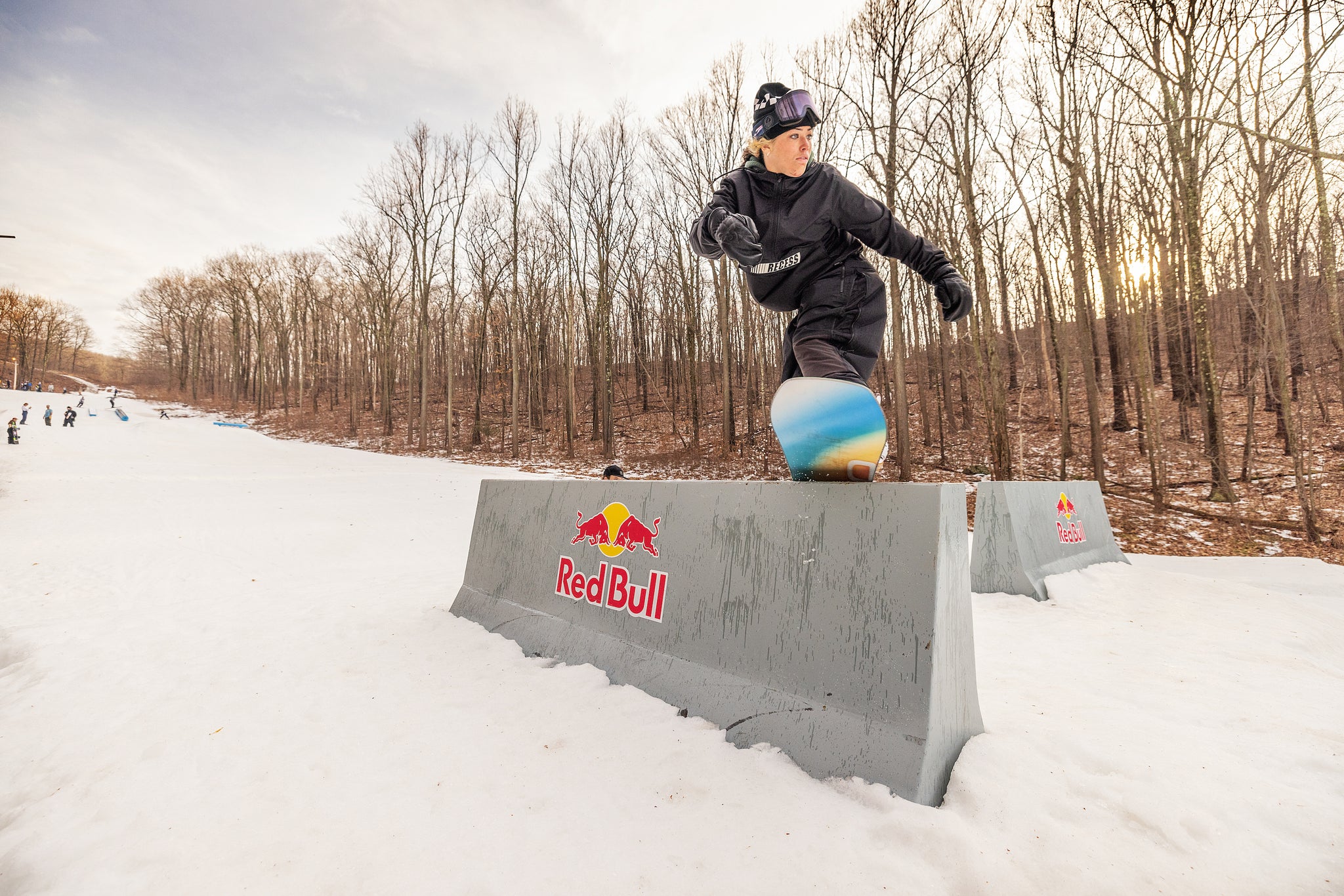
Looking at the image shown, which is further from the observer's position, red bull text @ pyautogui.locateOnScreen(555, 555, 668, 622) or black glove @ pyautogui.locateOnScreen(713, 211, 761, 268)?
red bull text @ pyautogui.locateOnScreen(555, 555, 668, 622)

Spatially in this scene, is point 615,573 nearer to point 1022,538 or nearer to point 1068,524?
point 1022,538

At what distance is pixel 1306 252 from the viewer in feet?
44.7

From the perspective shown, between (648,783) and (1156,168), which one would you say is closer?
(648,783)

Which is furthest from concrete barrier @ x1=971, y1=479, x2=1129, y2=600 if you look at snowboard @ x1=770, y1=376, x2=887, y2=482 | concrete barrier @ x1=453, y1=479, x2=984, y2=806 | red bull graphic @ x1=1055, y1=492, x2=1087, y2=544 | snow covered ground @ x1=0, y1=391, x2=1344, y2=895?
snowboard @ x1=770, y1=376, x2=887, y2=482

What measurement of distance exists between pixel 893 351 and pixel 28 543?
14643mm

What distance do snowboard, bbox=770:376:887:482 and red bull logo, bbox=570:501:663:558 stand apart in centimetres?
90

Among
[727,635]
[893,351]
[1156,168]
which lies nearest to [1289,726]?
[727,635]

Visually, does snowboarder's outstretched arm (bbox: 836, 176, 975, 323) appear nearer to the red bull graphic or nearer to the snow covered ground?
the snow covered ground

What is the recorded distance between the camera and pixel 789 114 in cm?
199

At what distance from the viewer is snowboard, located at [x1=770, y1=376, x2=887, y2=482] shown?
1969 millimetres

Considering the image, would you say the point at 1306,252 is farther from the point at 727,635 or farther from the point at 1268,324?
the point at 727,635

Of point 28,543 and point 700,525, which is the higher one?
point 700,525

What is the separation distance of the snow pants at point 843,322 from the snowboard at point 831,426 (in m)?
0.08

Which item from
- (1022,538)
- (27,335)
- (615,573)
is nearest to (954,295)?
(615,573)
